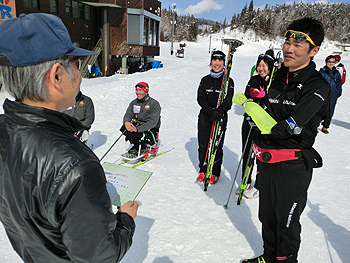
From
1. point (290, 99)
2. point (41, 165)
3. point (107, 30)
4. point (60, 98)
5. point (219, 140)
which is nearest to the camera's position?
point (41, 165)

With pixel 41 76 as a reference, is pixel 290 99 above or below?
below

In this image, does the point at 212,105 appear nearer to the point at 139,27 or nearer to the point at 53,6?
the point at 53,6

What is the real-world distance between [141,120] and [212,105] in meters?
1.65

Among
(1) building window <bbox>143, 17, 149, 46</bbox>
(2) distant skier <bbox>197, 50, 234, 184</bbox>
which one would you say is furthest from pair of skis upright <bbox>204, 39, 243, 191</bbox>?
(1) building window <bbox>143, 17, 149, 46</bbox>

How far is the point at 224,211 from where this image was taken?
3.65 meters

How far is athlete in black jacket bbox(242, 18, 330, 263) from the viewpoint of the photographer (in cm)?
209

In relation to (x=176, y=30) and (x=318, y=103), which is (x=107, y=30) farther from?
(x=176, y=30)

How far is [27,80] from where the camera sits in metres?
0.93

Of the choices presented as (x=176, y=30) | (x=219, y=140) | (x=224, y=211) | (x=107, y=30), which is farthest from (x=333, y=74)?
(x=176, y=30)

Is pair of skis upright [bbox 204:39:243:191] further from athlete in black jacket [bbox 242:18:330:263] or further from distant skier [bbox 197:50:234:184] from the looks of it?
athlete in black jacket [bbox 242:18:330:263]

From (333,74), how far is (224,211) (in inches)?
235

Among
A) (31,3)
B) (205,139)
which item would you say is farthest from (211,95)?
(31,3)

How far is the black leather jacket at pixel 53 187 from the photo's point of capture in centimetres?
90

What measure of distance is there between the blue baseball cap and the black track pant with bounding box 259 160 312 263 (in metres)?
2.11
